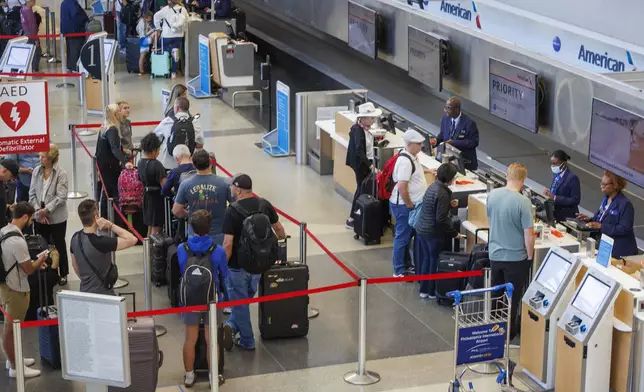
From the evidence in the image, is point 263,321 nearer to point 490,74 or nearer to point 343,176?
point 343,176

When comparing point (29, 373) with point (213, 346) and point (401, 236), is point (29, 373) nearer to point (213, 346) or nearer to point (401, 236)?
point (213, 346)

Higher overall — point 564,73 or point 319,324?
point 564,73

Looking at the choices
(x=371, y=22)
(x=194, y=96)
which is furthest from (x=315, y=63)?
(x=371, y=22)

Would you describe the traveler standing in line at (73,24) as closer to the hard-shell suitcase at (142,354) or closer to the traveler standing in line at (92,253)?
the traveler standing in line at (92,253)

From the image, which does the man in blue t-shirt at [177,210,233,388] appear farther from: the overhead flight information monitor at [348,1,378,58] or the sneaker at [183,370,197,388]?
the overhead flight information monitor at [348,1,378,58]

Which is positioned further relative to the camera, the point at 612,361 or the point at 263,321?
the point at 263,321

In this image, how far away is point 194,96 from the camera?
20953mm

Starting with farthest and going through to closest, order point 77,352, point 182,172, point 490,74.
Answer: point 490,74 < point 182,172 < point 77,352

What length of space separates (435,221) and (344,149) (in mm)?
3708

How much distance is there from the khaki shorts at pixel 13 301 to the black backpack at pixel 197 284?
1485 mm

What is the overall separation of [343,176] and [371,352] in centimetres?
480

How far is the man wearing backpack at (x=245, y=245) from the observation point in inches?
377

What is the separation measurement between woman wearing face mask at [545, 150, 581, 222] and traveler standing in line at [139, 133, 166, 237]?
410 cm

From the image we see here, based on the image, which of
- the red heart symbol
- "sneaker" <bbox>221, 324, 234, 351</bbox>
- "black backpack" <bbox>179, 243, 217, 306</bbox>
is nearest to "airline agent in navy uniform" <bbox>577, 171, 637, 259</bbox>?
"sneaker" <bbox>221, 324, 234, 351</bbox>
